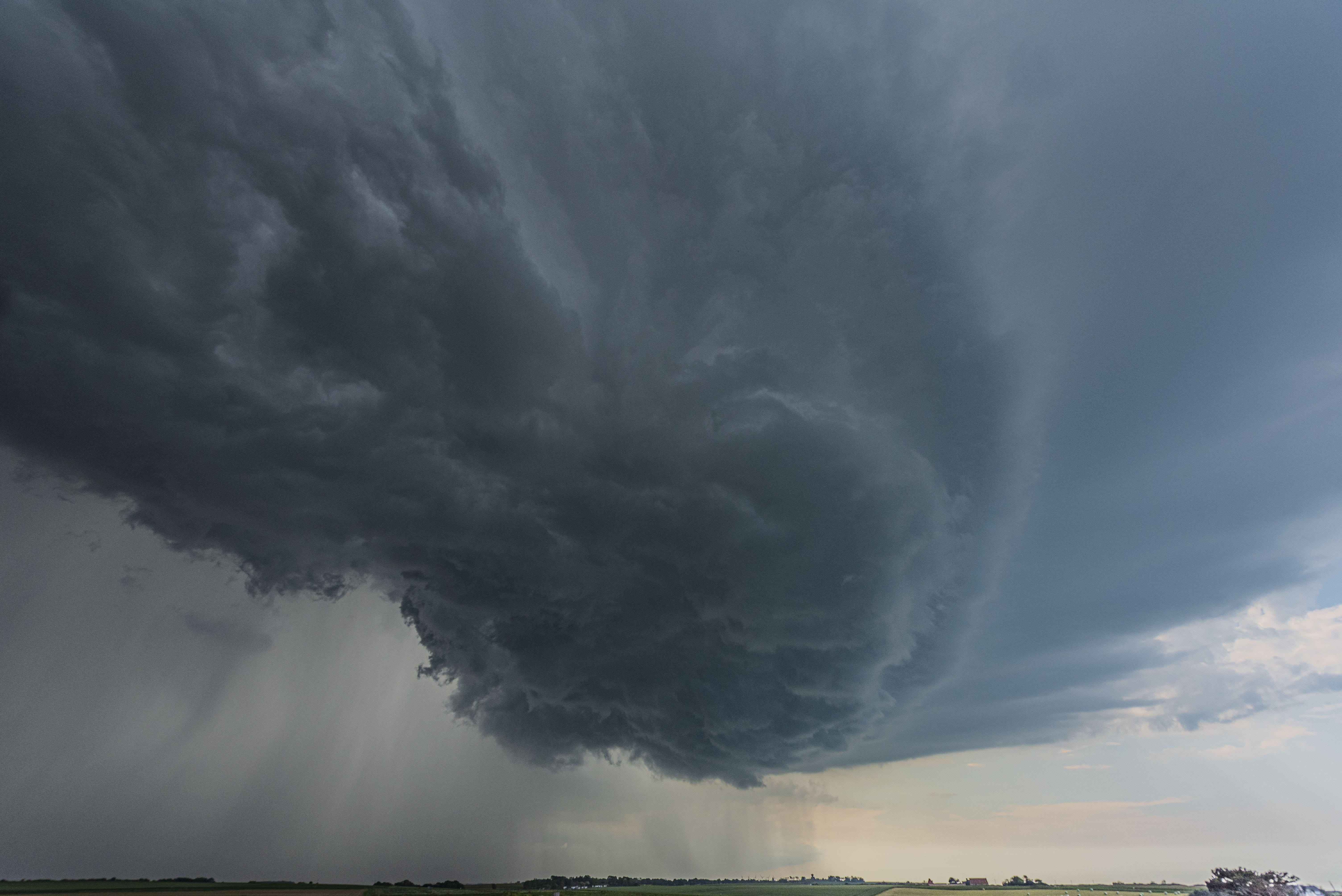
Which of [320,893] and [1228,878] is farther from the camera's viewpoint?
[320,893]

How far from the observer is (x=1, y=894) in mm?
150250

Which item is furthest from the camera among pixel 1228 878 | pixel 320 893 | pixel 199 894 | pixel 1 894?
pixel 320 893

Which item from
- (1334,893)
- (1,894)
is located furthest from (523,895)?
(1334,893)

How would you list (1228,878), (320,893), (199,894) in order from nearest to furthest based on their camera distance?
(1228,878) < (199,894) < (320,893)

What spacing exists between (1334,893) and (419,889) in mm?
249431

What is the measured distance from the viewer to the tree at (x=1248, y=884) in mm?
143250

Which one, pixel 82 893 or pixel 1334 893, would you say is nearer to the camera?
pixel 82 893

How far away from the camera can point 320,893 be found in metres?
198

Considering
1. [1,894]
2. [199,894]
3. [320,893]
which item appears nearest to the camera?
[1,894]

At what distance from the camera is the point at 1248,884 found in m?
151

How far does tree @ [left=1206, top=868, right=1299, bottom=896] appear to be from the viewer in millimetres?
143250

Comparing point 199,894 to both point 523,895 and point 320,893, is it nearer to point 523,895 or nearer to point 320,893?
point 320,893

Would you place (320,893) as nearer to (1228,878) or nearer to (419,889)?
(419,889)

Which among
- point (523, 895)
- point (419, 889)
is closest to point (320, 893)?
point (419, 889)
